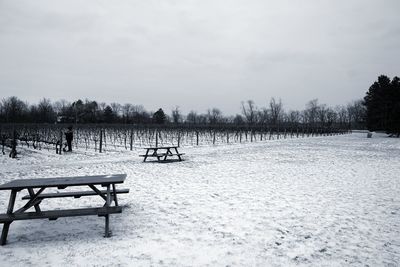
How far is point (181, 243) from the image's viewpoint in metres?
4.16

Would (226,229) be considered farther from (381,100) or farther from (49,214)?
(381,100)

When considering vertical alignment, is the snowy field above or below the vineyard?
below

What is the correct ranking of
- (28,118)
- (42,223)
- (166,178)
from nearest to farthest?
(42,223) → (166,178) → (28,118)

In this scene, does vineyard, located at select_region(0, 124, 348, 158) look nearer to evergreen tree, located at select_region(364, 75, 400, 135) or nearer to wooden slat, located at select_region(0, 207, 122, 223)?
evergreen tree, located at select_region(364, 75, 400, 135)

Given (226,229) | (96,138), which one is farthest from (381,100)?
(226,229)

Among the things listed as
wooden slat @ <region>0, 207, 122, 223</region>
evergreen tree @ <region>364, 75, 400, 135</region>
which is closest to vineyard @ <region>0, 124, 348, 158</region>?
evergreen tree @ <region>364, 75, 400, 135</region>

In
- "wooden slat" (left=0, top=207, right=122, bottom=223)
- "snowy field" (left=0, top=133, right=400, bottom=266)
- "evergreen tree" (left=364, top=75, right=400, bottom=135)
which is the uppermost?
"evergreen tree" (left=364, top=75, right=400, bottom=135)

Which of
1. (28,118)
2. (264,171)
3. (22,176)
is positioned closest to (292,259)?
(264,171)

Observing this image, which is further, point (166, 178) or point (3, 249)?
point (166, 178)

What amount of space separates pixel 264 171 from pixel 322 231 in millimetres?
6040

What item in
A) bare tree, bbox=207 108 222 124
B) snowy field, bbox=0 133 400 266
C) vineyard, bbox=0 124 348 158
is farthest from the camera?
bare tree, bbox=207 108 222 124

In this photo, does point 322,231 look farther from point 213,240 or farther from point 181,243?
point 181,243

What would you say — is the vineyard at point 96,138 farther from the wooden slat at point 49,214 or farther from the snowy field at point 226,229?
the wooden slat at point 49,214

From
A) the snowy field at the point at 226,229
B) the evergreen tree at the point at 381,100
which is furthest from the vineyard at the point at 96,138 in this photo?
the snowy field at the point at 226,229
